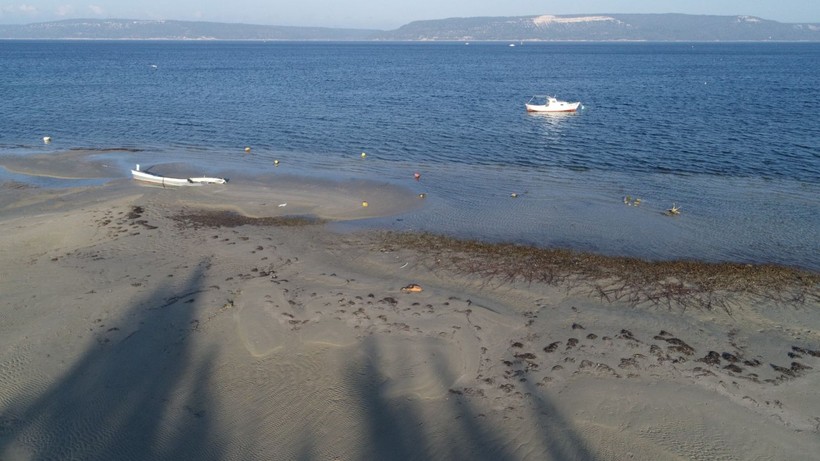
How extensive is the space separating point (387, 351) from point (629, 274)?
768 cm

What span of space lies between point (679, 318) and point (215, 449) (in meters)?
10.3

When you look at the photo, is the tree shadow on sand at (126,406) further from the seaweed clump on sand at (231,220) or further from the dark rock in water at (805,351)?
the dark rock in water at (805,351)

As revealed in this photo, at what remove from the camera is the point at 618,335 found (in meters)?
12.1

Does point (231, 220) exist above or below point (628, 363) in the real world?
above

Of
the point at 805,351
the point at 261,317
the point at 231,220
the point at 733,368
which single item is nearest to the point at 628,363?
the point at 733,368

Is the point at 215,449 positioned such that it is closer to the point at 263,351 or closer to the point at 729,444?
the point at 263,351

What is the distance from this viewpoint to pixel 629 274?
602 inches

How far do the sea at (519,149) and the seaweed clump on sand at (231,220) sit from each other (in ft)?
5.54

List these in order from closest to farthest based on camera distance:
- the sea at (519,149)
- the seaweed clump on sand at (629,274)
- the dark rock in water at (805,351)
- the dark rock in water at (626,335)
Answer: the dark rock in water at (805,351) → the dark rock in water at (626,335) → the seaweed clump on sand at (629,274) → the sea at (519,149)

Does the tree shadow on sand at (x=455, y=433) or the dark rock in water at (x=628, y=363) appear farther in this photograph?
the dark rock in water at (x=628, y=363)

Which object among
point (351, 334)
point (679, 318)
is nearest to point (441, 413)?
point (351, 334)

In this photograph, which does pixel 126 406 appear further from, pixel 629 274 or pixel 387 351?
pixel 629 274

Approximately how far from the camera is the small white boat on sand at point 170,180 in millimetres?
24281

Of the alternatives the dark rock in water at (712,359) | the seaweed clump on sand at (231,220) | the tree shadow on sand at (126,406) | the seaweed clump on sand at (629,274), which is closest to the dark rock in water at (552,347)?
the dark rock in water at (712,359)
